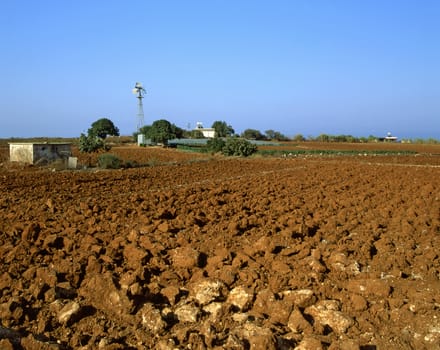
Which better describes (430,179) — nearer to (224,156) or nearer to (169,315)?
(169,315)

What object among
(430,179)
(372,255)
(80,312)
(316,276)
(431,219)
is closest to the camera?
(80,312)

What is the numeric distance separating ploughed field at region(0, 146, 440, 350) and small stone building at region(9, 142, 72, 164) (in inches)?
526

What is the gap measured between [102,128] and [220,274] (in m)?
62.5

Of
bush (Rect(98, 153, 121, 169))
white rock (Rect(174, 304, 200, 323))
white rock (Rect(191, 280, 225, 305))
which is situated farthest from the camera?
bush (Rect(98, 153, 121, 169))

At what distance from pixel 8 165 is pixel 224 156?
1856 centimetres

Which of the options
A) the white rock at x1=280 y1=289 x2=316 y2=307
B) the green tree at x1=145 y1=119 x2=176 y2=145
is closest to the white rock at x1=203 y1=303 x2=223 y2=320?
the white rock at x1=280 y1=289 x2=316 y2=307

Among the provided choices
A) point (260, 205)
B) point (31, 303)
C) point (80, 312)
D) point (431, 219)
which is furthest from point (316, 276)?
point (260, 205)

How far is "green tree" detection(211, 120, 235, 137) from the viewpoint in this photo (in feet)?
270

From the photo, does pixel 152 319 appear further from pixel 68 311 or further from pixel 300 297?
pixel 300 297

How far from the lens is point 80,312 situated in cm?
518

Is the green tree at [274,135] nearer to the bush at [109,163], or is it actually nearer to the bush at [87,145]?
the bush at [87,145]

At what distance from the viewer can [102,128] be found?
6619 centimetres

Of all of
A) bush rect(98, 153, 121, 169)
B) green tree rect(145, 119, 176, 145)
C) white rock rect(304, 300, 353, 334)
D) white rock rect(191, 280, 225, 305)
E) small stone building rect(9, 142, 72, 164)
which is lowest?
white rock rect(304, 300, 353, 334)

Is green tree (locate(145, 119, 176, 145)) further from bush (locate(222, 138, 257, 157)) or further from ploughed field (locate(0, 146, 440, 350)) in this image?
ploughed field (locate(0, 146, 440, 350))
